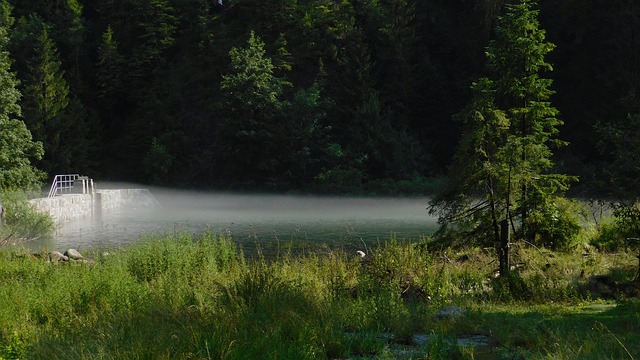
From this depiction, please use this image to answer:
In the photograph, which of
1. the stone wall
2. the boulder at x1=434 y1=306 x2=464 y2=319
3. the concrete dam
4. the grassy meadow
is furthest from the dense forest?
the boulder at x1=434 y1=306 x2=464 y2=319

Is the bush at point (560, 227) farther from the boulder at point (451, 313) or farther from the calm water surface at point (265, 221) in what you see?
the boulder at point (451, 313)

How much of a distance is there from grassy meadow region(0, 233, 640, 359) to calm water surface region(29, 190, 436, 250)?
2.91 meters

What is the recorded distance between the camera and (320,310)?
19.4 feet

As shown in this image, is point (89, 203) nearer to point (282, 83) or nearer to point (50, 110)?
point (282, 83)

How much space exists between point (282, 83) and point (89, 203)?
19.2 metres

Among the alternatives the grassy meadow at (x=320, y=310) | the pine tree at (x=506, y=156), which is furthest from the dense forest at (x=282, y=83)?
the grassy meadow at (x=320, y=310)

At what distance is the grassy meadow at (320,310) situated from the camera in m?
4.83

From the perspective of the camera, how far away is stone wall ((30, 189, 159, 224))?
2680cm

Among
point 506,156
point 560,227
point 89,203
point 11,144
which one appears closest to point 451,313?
point 506,156

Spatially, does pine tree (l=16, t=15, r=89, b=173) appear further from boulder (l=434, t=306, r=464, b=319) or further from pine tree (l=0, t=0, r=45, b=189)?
boulder (l=434, t=306, r=464, b=319)

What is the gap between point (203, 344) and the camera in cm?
458

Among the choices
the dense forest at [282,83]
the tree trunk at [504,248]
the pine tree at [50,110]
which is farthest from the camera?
the pine tree at [50,110]

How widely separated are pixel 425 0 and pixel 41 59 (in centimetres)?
3565

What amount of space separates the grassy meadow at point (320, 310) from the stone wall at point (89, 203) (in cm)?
1634
